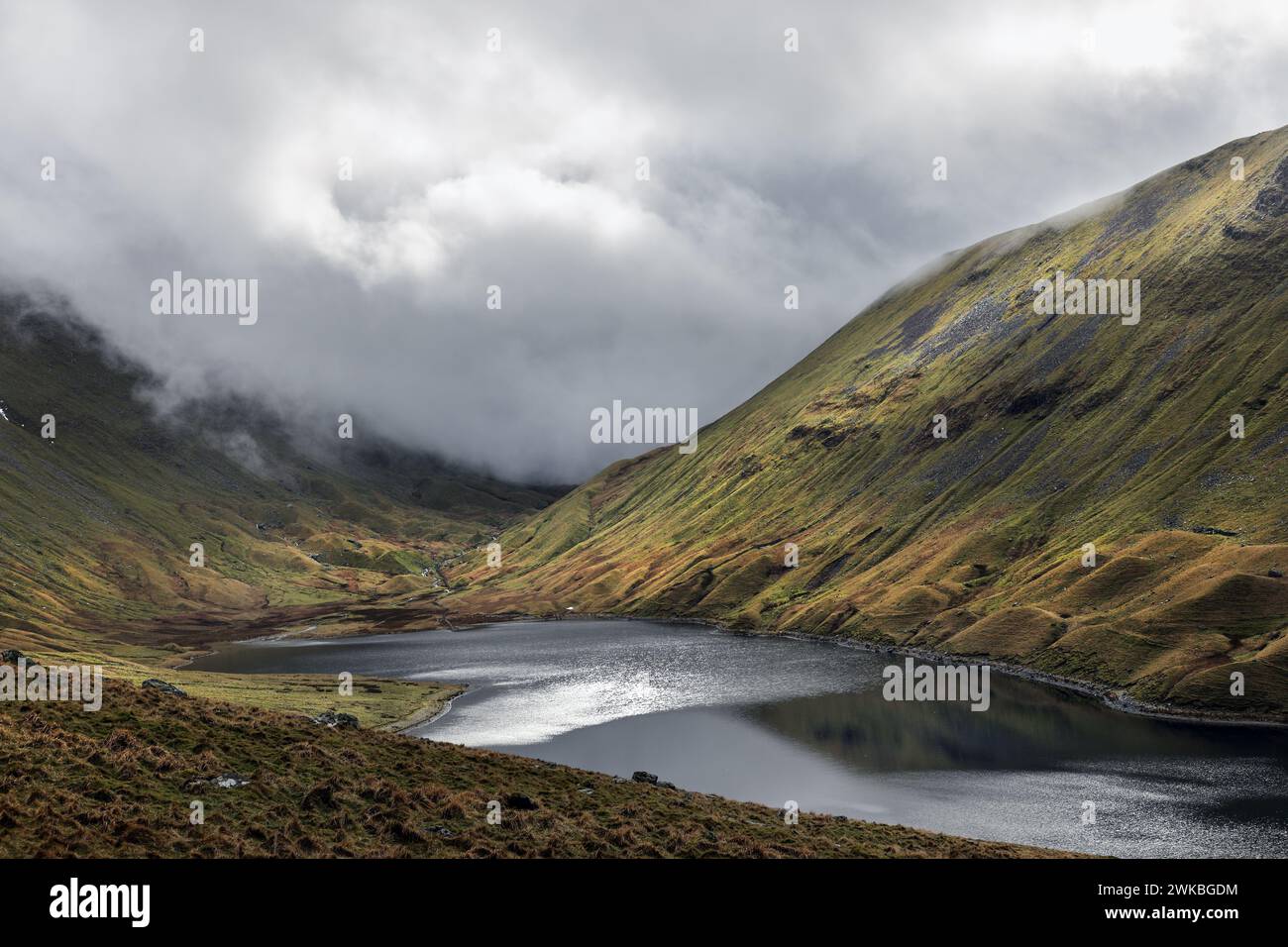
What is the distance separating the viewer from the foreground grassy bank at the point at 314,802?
36.4m

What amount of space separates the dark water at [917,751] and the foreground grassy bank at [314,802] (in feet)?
54.9

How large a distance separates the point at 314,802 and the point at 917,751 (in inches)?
2909

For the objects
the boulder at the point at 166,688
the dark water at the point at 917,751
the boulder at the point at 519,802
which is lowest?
the dark water at the point at 917,751

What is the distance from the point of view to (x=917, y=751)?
96.9 m

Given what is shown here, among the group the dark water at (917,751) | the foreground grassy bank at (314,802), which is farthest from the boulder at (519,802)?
the dark water at (917,751)

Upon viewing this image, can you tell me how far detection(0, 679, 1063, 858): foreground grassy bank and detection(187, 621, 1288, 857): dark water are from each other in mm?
16731

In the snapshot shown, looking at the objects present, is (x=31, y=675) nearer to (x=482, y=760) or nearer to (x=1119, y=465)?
(x=482, y=760)

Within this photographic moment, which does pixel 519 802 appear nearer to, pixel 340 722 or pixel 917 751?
pixel 340 722

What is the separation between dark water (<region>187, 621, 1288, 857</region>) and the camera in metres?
68.9

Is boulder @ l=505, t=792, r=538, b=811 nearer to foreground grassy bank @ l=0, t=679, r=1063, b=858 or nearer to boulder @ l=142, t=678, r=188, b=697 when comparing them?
foreground grassy bank @ l=0, t=679, r=1063, b=858

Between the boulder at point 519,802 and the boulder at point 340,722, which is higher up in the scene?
the boulder at point 340,722

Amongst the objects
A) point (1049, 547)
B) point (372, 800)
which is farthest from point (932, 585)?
point (372, 800)

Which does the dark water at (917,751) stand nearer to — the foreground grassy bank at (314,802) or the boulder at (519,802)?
the foreground grassy bank at (314,802)
